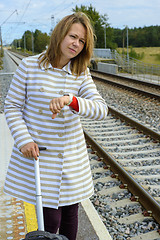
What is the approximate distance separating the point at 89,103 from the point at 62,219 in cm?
86

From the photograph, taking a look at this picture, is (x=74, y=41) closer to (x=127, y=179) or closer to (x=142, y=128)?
(x=127, y=179)

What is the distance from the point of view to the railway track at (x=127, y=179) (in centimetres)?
365

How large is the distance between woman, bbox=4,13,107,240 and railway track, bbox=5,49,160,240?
63.5 inches

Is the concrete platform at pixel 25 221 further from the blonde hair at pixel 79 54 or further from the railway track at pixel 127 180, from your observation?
the blonde hair at pixel 79 54

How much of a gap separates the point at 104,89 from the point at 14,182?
12950 mm

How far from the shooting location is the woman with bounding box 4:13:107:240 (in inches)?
79.7

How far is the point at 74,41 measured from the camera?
2033mm

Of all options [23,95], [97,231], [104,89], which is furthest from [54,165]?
[104,89]

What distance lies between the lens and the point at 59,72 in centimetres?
208

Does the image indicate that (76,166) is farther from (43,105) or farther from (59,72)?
(59,72)

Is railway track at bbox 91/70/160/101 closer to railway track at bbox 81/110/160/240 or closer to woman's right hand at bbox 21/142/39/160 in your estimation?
railway track at bbox 81/110/160/240

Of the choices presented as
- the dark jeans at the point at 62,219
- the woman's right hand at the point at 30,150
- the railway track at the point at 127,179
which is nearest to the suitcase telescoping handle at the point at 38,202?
the woman's right hand at the point at 30,150

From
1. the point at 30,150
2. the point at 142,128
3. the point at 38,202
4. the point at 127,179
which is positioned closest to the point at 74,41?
the point at 30,150

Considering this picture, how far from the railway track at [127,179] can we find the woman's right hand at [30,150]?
1879mm
